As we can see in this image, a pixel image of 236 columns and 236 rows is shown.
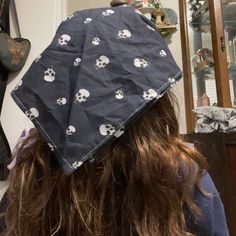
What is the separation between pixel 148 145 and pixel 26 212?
231mm

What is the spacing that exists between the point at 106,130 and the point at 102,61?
0.11m

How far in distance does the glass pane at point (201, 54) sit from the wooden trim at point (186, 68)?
0.09 ft

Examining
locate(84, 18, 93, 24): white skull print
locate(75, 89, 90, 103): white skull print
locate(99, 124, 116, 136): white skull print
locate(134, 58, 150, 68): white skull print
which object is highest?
locate(84, 18, 93, 24): white skull print

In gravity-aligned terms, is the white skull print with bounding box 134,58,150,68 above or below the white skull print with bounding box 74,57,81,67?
below

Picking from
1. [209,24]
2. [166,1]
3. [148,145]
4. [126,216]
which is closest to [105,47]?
[148,145]

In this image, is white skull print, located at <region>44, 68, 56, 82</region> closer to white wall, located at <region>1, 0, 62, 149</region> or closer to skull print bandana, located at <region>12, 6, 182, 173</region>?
skull print bandana, located at <region>12, 6, 182, 173</region>

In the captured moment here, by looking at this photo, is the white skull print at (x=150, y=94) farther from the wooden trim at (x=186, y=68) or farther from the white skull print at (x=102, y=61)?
Answer: the wooden trim at (x=186, y=68)

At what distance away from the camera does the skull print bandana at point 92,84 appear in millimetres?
449

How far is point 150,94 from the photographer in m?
0.45

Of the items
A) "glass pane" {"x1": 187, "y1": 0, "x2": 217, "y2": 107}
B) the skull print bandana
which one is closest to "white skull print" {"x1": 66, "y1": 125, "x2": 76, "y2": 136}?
the skull print bandana

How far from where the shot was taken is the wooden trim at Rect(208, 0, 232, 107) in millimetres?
1325

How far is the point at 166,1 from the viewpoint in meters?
1.68

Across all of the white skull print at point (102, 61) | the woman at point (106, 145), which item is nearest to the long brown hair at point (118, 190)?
the woman at point (106, 145)

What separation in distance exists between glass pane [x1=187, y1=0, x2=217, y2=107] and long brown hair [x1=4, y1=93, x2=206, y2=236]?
980 millimetres
